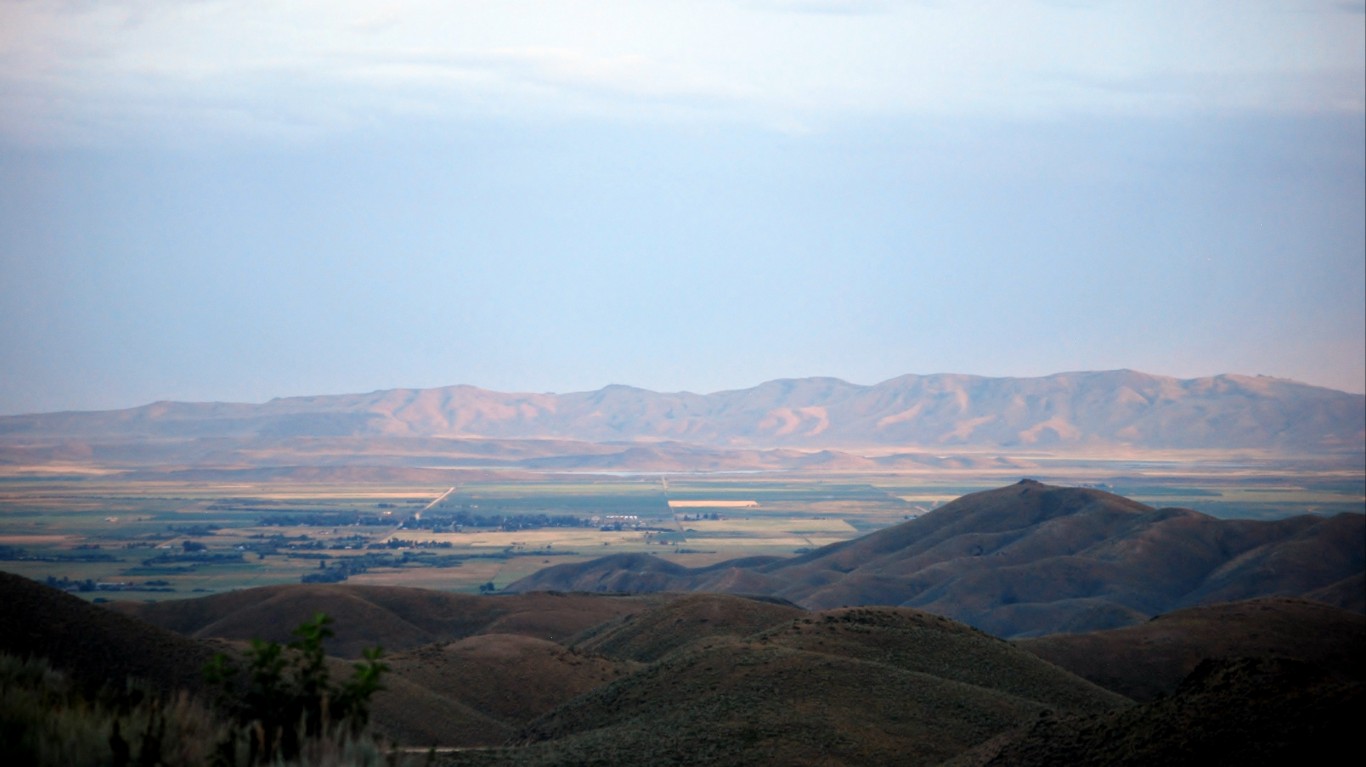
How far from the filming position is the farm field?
293ft

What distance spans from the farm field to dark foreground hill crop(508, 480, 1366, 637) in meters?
16.3

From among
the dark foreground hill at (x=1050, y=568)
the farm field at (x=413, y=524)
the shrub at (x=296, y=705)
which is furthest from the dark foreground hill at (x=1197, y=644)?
the farm field at (x=413, y=524)

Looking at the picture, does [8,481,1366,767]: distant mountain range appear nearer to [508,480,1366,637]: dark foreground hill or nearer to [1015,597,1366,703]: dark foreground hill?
[1015,597,1366,703]: dark foreground hill

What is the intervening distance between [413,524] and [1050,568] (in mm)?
82174

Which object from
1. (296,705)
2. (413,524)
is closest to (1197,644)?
(296,705)

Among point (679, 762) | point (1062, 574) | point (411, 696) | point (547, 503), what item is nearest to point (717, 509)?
point (547, 503)

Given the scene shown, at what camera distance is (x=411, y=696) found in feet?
107

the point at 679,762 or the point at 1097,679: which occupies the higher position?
the point at 679,762

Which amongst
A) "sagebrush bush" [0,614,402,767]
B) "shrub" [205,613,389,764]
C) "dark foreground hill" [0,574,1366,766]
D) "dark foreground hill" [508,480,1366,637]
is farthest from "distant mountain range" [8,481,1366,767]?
"shrub" [205,613,389,764]

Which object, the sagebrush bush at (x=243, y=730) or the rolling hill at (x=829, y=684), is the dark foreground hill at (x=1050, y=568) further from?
the sagebrush bush at (x=243, y=730)

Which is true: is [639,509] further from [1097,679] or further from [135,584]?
[1097,679]

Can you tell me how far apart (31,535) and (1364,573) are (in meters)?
77.9

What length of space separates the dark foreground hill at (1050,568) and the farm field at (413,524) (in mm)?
16318

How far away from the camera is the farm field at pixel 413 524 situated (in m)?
89.4
